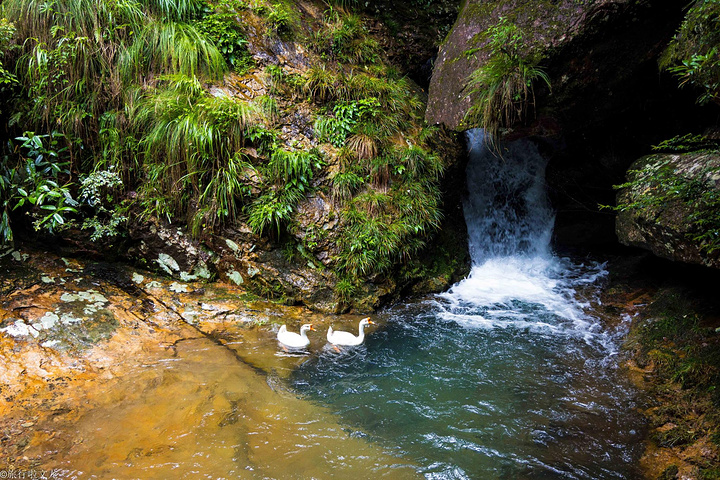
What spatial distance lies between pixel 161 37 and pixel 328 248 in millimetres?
3817

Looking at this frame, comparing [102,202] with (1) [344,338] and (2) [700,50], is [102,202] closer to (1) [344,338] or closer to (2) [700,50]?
(1) [344,338]

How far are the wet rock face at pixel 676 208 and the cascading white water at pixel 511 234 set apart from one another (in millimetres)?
1904

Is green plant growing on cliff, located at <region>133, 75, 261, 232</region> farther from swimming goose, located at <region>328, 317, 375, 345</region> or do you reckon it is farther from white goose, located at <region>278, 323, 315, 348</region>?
swimming goose, located at <region>328, 317, 375, 345</region>

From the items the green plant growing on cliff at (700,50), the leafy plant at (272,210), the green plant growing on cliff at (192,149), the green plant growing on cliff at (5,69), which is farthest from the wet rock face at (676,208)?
the green plant growing on cliff at (5,69)

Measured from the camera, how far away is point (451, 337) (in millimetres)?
4820

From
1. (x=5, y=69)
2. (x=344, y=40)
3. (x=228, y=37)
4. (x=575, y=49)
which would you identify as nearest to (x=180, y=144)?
(x=228, y=37)

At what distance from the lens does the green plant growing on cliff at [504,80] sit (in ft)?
15.7

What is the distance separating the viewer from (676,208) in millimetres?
3820

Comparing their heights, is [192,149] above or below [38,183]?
above

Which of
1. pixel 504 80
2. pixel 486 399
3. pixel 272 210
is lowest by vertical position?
pixel 486 399

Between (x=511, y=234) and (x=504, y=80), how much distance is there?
138 inches

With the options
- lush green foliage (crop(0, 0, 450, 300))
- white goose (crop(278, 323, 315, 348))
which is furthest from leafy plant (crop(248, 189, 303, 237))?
white goose (crop(278, 323, 315, 348))

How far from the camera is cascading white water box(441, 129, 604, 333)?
6266 millimetres

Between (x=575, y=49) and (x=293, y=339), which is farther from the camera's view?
(x=575, y=49)
